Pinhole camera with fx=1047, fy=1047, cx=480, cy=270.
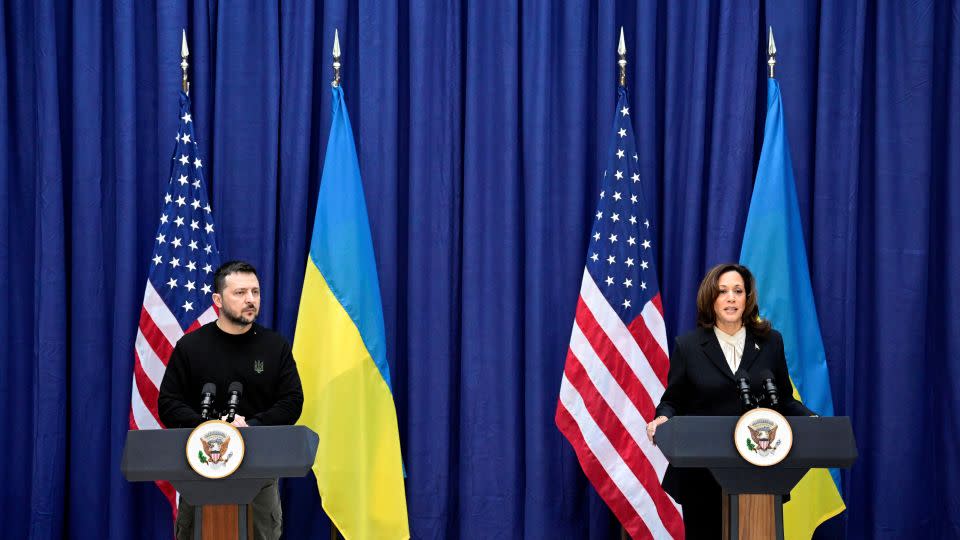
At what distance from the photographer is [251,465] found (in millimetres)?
3750

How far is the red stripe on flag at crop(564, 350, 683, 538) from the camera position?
538cm

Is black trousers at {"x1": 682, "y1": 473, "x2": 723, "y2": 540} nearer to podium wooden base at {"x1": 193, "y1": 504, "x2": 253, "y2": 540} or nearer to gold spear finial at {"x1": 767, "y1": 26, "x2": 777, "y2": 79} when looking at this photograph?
podium wooden base at {"x1": 193, "y1": 504, "x2": 253, "y2": 540}

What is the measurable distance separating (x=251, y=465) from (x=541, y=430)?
2.22 metres

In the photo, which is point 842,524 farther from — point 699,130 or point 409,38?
point 409,38

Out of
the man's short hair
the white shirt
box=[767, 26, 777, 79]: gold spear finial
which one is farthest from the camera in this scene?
box=[767, 26, 777, 79]: gold spear finial

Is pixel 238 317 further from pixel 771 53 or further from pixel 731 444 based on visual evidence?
pixel 771 53

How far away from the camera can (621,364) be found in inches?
214

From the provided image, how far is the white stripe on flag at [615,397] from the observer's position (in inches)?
212

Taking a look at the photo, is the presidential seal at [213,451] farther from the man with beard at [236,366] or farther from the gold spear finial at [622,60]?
the gold spear finial at [622,60]

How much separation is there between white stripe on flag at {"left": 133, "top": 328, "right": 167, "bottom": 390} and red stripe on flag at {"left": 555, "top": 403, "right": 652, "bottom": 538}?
2.07 m

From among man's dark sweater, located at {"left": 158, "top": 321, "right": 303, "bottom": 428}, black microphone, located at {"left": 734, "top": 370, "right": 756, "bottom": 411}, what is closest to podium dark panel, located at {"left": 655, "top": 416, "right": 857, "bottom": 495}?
black microphone, located at {"left": 734, "top": 370, "right": 756, "bottom": 411}

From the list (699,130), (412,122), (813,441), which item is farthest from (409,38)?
(813,441)

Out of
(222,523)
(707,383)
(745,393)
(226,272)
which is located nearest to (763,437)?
→ (745,393)

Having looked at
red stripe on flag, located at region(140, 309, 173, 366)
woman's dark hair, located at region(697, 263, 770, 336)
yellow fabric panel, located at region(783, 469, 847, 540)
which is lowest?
yellow fabric panel, located at region(783, 469, 847, 540)
